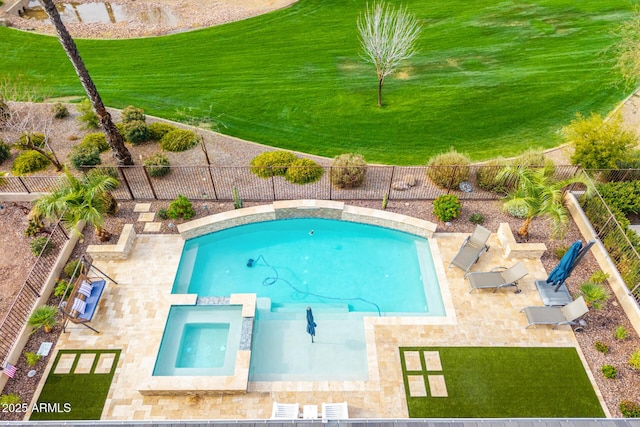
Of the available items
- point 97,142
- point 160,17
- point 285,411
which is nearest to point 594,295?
point 285,411

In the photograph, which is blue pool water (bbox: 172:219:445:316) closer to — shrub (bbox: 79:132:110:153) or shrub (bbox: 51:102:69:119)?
shrub (bbox: 79:132:110:153)

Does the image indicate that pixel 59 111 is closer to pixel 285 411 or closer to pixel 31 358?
pixel 31 358

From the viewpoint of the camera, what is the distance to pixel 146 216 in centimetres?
1538

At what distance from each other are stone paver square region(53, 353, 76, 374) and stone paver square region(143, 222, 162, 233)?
4.93m

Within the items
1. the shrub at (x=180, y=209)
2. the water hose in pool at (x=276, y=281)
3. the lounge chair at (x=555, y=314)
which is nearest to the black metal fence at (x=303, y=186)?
the shrub at (x=180, y=209)

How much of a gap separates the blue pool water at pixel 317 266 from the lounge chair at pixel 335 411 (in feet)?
11.7

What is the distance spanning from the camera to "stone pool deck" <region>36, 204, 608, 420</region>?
10570mm

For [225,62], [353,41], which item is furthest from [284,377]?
[353,41]

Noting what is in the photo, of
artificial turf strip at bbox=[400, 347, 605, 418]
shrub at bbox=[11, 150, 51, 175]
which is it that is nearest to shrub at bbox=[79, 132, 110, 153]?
shrub at bbox=[11, 150, 51, 175]

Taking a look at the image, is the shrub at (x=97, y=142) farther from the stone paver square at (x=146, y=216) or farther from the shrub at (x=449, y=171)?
the shrub at (x=449, y=171)

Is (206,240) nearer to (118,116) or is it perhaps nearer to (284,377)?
(284,377)

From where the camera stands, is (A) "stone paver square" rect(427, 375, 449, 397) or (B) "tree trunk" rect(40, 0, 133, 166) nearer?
(A) "stone paver square" rect(427, 375, 449, 397)

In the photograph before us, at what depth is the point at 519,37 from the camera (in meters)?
27.9

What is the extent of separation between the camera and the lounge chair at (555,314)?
11547 mm
